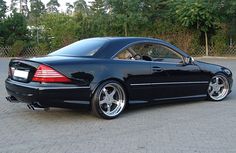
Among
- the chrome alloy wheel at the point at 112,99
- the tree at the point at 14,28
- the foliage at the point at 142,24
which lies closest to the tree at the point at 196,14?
the foliage at the point at 142,24

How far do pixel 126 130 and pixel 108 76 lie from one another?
1.05m

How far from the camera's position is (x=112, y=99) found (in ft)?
21.5

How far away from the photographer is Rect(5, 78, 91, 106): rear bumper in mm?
5873

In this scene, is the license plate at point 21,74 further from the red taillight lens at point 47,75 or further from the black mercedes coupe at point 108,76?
the red taillight lens at point 47,75

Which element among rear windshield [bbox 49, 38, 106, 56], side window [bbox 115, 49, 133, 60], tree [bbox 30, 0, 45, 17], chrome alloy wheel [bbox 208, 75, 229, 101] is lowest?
chrome alloy wheel [bbox 208, 75, 229, 101]

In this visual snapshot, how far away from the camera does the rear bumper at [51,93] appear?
19.3ft

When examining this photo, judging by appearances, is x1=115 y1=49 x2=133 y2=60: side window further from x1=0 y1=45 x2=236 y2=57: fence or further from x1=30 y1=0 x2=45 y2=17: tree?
x1=30 y1=0 x2=45 y2=17: tree

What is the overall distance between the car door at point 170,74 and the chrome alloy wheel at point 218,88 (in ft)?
1.43

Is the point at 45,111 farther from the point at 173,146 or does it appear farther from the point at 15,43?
the point at 15,43

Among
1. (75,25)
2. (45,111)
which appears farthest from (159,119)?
(75,25)

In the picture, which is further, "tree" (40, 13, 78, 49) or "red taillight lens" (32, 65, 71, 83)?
"tree" (40, 13, 78, 49)

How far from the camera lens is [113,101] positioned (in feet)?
21.7

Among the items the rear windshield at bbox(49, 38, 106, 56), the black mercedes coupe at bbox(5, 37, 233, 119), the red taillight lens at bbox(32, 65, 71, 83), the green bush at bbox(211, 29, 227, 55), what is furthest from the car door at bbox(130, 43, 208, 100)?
the green bush at bbox(211, 29, 227, 55)

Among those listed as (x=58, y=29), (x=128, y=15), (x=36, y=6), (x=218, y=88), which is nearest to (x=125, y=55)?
(x=218, y=88)
